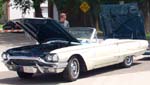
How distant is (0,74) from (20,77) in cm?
124

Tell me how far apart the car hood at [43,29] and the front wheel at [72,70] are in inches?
31.9

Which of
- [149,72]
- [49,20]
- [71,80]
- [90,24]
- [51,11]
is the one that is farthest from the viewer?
[51,11]

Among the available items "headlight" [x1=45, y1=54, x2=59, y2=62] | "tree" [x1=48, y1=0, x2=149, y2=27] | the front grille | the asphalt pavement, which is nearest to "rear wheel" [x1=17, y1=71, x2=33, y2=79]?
the asphalt pavement

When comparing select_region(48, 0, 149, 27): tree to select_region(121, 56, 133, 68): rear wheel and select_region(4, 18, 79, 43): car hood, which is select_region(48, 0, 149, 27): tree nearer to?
Answer: select_region(121, 56, 133, 68): rear wheel

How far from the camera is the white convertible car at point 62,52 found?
36.2 feet

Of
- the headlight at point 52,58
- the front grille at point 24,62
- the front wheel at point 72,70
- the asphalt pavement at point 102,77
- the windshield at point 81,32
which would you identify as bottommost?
the asphalt pavement at point 102,77

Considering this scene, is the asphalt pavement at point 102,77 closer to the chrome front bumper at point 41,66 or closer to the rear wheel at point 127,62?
the rear wheel at point 127,62

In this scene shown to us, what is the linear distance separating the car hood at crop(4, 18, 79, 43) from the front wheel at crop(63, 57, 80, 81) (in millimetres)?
811

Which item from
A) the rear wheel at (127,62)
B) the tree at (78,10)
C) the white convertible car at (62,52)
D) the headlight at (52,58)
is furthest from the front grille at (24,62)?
the tree at (78,10)

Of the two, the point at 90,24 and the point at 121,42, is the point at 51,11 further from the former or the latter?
the point at 121,42

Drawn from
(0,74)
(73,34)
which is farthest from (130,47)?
(0,74)

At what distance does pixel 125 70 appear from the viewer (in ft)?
44.8

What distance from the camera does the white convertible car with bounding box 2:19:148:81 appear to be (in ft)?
36.2

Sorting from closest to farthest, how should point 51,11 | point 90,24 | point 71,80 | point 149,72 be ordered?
point 71,80 < point 149,72 < point 90,24 < point 51,11
